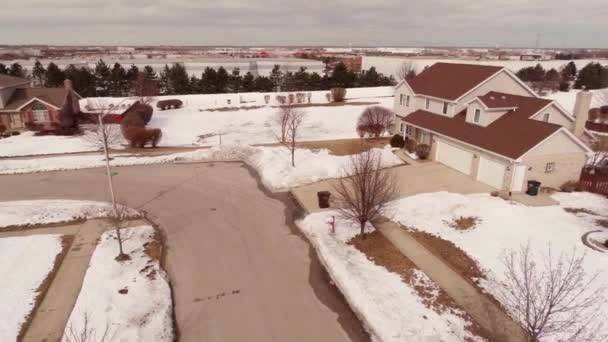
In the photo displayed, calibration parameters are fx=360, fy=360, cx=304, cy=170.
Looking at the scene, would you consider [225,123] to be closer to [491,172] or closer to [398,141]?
[398,141]

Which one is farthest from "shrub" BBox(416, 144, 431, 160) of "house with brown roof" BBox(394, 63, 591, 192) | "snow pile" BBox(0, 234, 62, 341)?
"snow pile" BBox(0, 234, 62, 341)

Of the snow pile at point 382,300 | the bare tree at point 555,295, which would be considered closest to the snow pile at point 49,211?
the snow pile at point 382,300

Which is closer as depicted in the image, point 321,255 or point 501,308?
point 501,308

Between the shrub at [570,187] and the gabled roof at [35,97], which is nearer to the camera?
the shrub at [570,187]

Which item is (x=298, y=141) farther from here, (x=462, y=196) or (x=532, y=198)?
(x=532, y=198)

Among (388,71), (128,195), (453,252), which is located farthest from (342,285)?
(388,71)

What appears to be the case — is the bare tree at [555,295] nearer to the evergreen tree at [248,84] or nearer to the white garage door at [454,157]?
the white garage door at [454,157]

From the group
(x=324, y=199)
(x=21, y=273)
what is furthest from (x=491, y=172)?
(x=21, y=273)
